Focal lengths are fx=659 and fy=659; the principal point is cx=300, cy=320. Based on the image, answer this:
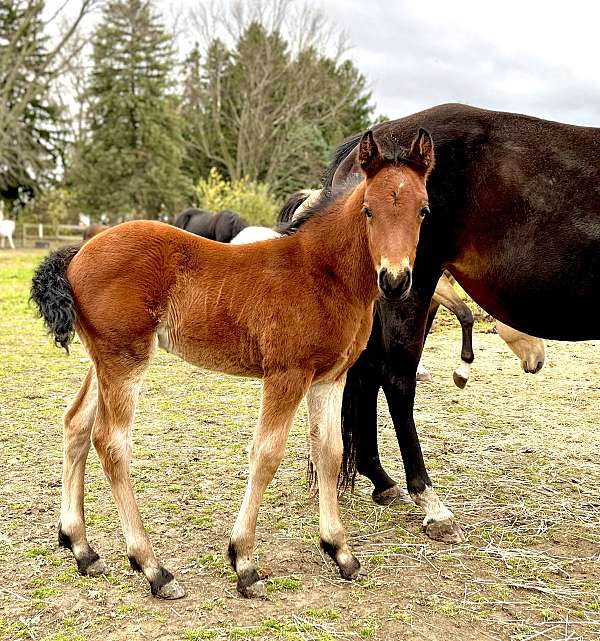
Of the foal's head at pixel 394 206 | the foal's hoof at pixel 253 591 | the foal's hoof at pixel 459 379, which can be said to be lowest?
the foal's hoof at pixel 253 591

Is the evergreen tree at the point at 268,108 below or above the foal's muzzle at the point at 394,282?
above

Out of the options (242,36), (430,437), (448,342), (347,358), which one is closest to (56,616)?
(347,358)

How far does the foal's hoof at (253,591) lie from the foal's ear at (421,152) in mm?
1938

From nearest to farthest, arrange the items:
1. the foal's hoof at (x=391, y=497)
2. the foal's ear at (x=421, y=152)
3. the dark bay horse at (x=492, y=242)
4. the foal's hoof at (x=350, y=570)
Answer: the foal's ear at (x=421, y=152) → the foal's hoof at (x=350, y=570) → the dark bay horse at (x=492, y=242) → the foal's hoof at (x=391, y=497)

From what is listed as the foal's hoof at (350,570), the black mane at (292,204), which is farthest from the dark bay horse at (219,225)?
the foal's hoof at (350,570)

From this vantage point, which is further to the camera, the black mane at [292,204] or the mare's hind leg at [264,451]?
the black mane at [292,204]

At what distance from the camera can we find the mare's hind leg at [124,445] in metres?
2.84

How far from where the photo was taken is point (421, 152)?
2832 millimetres

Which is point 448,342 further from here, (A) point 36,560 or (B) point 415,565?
(A) point 36,560

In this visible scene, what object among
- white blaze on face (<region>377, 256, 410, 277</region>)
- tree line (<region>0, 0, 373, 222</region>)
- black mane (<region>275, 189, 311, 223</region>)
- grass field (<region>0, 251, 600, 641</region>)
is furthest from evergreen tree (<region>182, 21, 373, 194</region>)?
white blaze on face (<region>377, 256, 410, 277</region>)

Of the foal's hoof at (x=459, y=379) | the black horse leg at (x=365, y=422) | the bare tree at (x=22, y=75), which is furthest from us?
the bare tree at (x=22, y=75)

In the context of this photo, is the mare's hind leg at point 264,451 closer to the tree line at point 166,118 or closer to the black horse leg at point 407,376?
the black horse leg at point 407,376

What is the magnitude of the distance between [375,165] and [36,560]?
2.44m

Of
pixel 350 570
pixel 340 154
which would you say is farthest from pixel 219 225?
pixel 350 570
